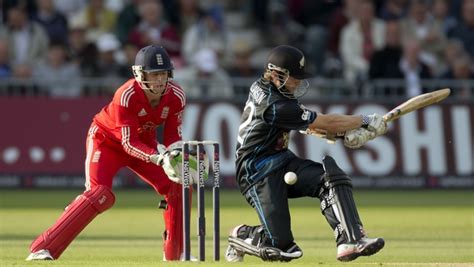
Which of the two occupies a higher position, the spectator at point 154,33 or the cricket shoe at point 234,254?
the spectator at point 154,33

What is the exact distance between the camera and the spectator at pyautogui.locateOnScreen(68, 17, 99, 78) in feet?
68.0

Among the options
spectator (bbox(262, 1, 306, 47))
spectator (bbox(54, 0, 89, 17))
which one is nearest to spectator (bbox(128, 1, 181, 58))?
spectator (bbox(54, 0, 89, 17))

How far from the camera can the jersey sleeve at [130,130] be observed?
35.7 ft

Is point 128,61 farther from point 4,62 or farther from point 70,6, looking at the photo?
point 70,6

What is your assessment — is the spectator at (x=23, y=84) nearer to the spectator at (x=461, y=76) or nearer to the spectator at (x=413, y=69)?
the spectator at (x=413, y=69)

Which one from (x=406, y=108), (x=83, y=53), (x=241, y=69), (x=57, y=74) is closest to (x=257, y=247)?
(x=406, y=108)

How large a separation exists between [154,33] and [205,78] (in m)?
1.23

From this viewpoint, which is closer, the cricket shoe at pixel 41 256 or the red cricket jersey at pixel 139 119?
the cricket shoe at pixel 41 256

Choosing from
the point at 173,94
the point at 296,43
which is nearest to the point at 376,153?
the point at 296,43

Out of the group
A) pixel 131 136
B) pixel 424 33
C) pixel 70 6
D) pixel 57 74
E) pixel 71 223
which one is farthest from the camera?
pixel 70 6

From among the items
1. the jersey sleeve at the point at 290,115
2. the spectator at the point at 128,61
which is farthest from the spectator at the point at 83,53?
the jersey sleeve at the point at 290,115

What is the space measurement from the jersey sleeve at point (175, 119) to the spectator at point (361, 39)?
9.89 meters

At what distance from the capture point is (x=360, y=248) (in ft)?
33.4

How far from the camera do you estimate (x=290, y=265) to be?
10.1 m
